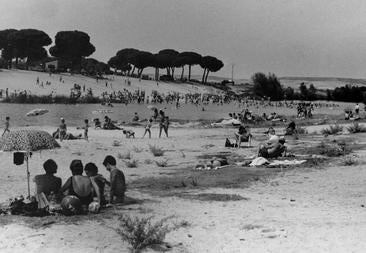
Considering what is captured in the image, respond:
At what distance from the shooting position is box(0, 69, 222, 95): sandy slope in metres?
72.6

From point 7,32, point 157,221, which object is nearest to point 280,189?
point 157,221

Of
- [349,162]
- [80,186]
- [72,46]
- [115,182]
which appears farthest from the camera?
[72,46]

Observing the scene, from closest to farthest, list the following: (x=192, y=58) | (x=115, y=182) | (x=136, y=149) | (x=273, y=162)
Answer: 1. (x=115, y=182)
2. (x=273, y=162)
3. (x=136, y=149)
4. (x=192, y=58)

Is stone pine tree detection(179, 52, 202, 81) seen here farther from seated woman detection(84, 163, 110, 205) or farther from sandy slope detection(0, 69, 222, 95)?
seated woman detection(84, 163, 110, 205)

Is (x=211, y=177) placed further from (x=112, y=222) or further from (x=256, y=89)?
(x=256, y=89)

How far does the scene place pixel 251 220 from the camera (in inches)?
387

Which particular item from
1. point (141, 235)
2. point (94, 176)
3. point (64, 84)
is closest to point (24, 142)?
point (94, 176)

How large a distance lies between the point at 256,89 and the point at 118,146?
85.9 meters

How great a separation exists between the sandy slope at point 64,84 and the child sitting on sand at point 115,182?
197 ft

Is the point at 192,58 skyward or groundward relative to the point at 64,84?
skyward

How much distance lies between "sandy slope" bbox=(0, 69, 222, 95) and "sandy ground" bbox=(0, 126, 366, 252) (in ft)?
190

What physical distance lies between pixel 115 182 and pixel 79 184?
87 centimetres

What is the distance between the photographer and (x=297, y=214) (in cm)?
1029

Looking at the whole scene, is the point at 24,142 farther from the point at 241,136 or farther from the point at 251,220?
the point at 241,136
